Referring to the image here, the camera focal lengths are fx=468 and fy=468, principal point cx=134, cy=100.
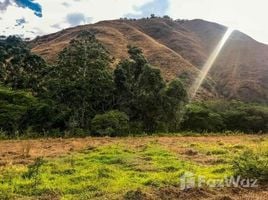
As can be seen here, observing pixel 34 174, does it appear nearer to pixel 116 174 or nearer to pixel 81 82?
pixel 116 174

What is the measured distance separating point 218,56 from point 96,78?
247 feet

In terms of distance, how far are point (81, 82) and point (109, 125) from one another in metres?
5.15

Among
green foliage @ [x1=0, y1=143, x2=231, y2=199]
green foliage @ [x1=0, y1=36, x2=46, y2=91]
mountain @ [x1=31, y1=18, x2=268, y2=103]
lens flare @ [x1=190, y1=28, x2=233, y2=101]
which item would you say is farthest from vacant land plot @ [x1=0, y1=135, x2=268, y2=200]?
mountain @ [x1=31, y1=18, x2=268, y2=103]

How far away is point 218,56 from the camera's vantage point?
364 ft

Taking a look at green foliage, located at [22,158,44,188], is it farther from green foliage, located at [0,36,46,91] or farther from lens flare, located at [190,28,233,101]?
lens flare, located at [190,28,233,101]

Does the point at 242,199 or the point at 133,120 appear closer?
the point at 242,199

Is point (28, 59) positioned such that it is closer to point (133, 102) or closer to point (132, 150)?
point (133, 102)

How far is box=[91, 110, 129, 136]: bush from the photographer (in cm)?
3538

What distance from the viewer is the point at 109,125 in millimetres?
35875

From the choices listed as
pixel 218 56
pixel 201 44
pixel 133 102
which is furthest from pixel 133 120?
pixel 201 44

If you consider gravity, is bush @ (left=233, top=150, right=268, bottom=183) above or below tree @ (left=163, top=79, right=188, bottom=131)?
below

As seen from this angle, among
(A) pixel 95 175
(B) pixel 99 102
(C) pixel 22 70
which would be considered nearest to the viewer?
(A) pixel 95 175

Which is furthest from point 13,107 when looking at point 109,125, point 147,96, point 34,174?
point 34,174

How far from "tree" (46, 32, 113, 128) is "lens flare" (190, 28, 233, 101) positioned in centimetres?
2516
